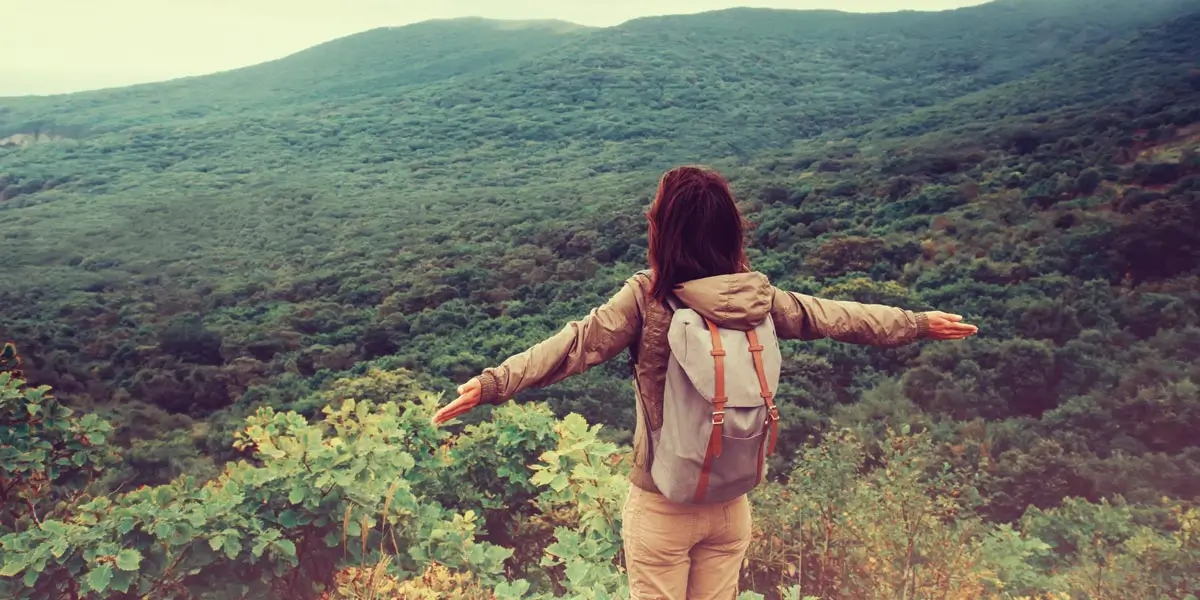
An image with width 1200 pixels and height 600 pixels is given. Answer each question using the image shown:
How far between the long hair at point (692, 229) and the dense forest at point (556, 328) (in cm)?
96

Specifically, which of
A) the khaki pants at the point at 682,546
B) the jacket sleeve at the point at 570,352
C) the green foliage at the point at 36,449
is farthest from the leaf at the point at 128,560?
the khaki pants at the point at 682,546

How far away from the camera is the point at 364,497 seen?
7.60 ft

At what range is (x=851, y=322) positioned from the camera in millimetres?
1538

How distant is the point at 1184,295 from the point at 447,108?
33.7m

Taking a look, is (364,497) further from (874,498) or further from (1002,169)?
(1002,169)

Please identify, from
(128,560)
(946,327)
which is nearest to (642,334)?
(946,327)

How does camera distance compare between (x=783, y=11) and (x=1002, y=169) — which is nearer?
(x=1002, y=169)

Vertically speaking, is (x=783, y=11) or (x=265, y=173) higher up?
(x=783, y=11)

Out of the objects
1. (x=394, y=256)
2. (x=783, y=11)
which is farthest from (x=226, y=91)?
(x=783, y=11)

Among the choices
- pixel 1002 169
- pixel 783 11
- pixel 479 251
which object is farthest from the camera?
pixel 783 11

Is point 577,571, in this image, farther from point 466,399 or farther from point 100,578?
point 100,578

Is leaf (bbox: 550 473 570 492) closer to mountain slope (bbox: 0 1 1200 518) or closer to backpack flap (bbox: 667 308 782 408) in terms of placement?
backpack flap (bbox: 667 308 782 408)

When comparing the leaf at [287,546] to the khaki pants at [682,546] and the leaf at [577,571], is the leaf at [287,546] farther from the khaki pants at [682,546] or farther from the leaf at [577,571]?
the khaki pants at [682,546]

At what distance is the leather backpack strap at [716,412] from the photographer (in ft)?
4.15
